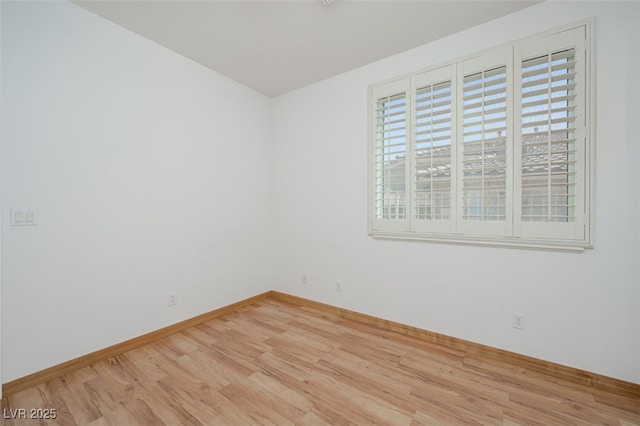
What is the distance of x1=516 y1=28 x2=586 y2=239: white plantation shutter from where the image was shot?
1.80 m

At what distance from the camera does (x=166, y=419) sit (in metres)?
1.52

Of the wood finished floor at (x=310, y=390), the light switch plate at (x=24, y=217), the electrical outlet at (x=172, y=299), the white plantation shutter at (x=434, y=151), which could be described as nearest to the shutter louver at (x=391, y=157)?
the white plantation shutter at (x=434, y=151)

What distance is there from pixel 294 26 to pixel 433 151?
1578 mm

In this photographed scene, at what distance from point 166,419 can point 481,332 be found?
7.52ft

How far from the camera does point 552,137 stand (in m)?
1.88

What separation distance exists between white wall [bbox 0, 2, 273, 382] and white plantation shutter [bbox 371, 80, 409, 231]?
1.67 m

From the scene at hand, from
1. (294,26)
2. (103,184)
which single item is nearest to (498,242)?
(294,26)

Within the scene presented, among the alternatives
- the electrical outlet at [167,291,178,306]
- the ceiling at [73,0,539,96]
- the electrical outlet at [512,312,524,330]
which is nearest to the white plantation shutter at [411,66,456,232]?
the ceiling at [73,0,539,96]

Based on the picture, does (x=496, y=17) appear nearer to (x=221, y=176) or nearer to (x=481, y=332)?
(x=481, y=332)

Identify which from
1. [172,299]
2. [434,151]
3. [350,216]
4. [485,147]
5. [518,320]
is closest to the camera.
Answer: [518,320]

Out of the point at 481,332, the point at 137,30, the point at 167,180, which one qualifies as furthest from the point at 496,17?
the point at 167,180

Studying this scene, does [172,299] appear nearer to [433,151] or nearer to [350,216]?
[350,216]

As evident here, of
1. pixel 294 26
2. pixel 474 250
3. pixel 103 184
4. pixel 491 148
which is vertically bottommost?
pixel 474 250

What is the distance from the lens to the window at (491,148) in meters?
1.83
